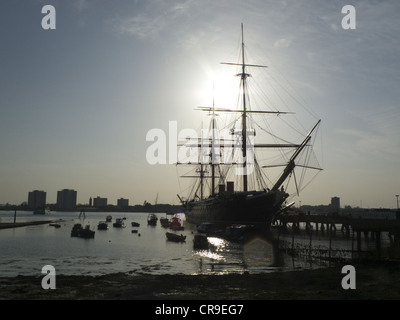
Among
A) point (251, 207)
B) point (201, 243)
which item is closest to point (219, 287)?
point (201, 243)

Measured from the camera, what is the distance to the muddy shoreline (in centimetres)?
2167

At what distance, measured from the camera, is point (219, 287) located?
25.1 m

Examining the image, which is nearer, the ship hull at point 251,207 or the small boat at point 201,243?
the small boat at point 201,243

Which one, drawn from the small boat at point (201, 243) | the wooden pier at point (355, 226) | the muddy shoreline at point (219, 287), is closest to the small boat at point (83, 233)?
the small boat at point (201, 243)

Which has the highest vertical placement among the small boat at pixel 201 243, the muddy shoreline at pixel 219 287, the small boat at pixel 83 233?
the muddy shoreline at pixel 219 287

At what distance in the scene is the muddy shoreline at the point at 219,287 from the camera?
21672mm

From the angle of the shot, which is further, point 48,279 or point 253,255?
point 253,255

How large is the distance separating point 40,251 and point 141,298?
37.3 meters

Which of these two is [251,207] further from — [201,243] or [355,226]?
[355,226]

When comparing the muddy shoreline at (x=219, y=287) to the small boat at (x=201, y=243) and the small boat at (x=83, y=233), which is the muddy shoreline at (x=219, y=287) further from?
the small boat at (x=83, y=233)

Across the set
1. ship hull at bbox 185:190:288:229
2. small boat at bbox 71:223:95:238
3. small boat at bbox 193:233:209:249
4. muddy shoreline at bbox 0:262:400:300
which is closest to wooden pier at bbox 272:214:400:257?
ship hull at bbox 185:190:288:229

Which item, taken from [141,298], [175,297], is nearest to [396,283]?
[175,297]
